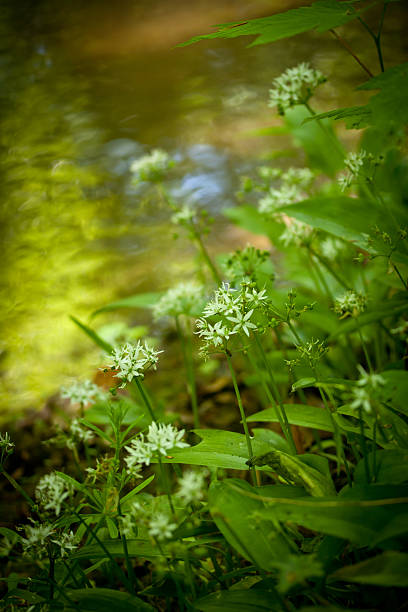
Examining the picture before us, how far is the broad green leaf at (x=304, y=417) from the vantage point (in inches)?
42.6

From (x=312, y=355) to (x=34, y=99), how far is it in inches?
189

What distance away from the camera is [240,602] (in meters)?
0.75

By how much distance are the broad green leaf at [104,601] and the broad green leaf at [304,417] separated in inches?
16.1

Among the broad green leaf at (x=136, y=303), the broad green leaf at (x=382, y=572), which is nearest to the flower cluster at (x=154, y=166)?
the broad green leaf at (x=136, y=303)

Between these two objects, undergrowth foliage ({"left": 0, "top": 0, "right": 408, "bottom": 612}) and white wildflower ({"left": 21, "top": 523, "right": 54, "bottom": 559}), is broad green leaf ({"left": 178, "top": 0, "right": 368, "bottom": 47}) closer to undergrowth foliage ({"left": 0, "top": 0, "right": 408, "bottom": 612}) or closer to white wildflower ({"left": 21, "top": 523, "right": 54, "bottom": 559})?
undergrowth foliage ({"left": 0, "top": 0, "right": 408, "bottom": 612})

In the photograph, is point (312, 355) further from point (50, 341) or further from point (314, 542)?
point (50, 341)

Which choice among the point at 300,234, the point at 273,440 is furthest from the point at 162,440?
the point at 300,234

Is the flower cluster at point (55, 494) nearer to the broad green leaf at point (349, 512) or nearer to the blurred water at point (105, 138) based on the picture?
the broad green leaf at point (349, 512)

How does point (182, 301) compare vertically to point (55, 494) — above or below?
below

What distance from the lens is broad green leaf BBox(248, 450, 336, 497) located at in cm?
85

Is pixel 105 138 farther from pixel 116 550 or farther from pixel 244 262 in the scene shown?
pixel 116 550

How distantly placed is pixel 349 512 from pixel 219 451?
1.12 ft

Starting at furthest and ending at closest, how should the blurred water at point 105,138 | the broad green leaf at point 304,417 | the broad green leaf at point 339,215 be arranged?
the blurred water at point 105,138 → the broad green leaf at point 339,215 → the broad green leaf at point 304,417

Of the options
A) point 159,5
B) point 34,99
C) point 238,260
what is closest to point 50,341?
point 238,260
